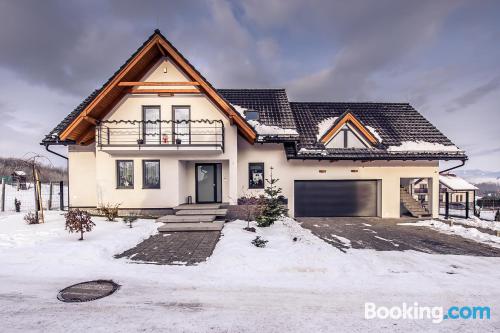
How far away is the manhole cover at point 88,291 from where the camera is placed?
13.8ft

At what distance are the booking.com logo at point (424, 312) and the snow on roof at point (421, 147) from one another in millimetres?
11031

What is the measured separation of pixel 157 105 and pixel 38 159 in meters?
5.64

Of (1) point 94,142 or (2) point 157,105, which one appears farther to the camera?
(1) point 94,142

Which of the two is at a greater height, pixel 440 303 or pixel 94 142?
pixel 94 142

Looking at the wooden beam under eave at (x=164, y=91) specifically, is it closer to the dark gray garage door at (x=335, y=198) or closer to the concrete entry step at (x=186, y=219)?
the concrete entry step at (x=186, y=219)

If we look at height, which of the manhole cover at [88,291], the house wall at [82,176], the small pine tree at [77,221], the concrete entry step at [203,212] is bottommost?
the manhole cover at [88,291]

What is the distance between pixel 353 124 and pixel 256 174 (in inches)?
261

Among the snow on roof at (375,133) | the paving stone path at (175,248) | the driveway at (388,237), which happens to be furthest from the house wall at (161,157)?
the snow on roof at (375,133)

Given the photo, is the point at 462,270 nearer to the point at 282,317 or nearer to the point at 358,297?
the point at 358,297

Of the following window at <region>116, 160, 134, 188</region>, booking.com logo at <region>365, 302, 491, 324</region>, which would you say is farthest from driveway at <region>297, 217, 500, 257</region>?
window at <region>116, 160, 134, 188</region>

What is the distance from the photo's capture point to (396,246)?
26.2ft

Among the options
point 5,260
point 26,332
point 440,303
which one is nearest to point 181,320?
point 26,332

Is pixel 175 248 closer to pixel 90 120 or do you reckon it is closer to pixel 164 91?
pixel 164 91

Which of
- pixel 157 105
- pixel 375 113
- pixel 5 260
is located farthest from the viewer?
pixel 375 113
